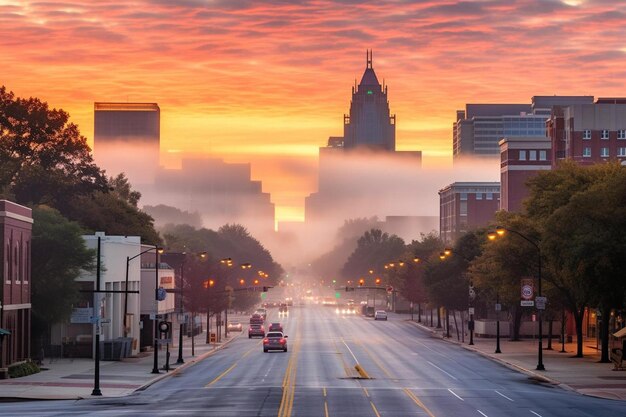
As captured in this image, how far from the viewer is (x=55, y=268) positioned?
95.9m

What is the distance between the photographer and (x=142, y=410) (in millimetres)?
54844

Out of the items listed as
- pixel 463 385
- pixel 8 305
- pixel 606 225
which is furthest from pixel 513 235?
pixel 8 305

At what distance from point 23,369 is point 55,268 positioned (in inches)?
639

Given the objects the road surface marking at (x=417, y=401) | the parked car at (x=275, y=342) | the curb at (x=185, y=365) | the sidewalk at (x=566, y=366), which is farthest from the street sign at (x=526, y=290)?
the parked car at (x=275, y=342)

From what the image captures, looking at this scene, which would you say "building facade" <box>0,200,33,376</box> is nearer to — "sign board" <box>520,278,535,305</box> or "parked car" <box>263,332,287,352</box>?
"parked car" <box>263,332,287,352</box>

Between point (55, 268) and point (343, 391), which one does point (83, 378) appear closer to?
point (55, 268)

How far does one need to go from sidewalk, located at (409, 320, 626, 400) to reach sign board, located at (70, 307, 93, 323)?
3436 centimetres

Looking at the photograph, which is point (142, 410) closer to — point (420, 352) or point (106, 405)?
point (106, 405)

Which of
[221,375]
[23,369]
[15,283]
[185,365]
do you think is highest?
[15,283]

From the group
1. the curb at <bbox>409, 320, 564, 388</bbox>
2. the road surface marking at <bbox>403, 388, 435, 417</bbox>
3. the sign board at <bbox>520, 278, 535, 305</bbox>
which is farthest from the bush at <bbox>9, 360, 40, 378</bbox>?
the sign board at <bbox>520, 278, 535, 305</bbox>

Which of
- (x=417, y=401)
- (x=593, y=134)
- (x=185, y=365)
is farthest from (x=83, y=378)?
(x=593, y=134)

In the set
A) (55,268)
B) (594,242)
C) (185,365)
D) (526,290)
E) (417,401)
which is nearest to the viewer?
(417,401)

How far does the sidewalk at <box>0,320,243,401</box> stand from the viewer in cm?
6605

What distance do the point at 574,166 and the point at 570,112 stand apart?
295ft
